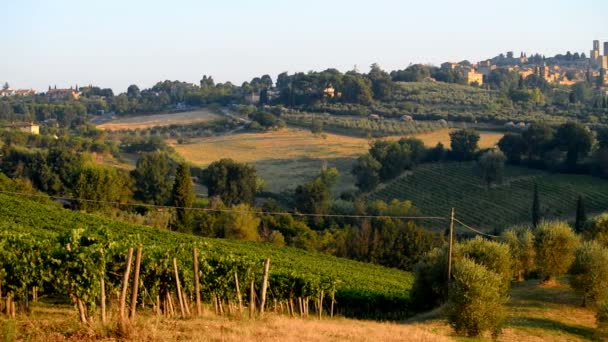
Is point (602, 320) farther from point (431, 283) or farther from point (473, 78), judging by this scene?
point (473, 78)

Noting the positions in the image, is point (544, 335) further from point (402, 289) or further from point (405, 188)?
point (405, 188)

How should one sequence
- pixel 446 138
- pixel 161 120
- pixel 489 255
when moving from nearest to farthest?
pixel 489 255, pixel 446 138, pixel 161 120

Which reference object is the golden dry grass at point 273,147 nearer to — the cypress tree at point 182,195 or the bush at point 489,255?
the cypress tree at point 182,195

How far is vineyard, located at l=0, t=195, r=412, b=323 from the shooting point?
558 inches

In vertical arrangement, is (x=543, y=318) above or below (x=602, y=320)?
below

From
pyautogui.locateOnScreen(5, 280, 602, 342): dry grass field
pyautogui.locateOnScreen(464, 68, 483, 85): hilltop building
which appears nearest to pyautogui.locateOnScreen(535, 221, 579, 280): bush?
pyautogui.locateOnScreen(5, 280, 602, 342): dry grass field

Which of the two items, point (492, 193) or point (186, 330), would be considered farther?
point (492, 193)

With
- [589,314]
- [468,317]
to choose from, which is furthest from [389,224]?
[468,317]

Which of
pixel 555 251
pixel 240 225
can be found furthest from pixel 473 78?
pixel 555 251

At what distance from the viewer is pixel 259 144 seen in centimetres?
8312

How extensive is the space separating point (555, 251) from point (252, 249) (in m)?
13.8

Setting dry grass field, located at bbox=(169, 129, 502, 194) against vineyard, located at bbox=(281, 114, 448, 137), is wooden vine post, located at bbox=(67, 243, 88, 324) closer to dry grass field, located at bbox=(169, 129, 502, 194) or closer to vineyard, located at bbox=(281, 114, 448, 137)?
dry grass field, located at bbox=(169, 129, 502, 194)

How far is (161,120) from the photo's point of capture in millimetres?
112562

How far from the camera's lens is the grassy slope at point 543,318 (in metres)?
21.3
